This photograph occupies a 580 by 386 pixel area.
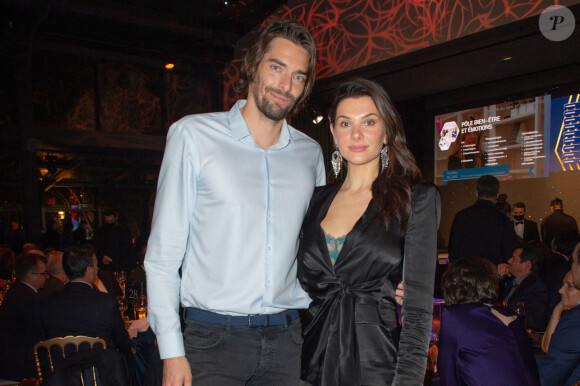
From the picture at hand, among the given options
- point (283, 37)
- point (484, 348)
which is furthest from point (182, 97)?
point (484, 348)

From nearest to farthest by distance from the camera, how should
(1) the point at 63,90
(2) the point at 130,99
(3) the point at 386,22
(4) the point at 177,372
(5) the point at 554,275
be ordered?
(4) the point at 177,372
(5) the point at 554,275
(3) the point at 386,22
(1) the point at 63,90
(2) the point at 130,99

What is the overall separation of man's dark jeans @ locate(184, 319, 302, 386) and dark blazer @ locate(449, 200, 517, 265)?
3.03 m

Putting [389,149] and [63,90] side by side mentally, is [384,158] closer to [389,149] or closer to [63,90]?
[389,149]

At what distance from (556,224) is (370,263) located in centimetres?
449

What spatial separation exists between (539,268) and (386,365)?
9.08 ft

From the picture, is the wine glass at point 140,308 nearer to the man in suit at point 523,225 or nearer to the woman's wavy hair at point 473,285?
the woman's wavy hair at point 473,285

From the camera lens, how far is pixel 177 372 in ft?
4.37

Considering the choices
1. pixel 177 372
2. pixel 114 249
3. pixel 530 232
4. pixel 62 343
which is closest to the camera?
pixel 177 372

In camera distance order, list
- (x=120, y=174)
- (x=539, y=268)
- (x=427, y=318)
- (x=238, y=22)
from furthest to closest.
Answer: (x=120, y=174) → (x=238, y=22) → (x=539, y=268) → (x=427, y=318)

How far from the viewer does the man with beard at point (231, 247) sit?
1.40 m

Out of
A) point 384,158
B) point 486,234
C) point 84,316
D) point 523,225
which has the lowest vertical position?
point 84,316

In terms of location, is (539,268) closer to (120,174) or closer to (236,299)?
(236,299)

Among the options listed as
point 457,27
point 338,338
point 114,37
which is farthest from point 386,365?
point 114,37

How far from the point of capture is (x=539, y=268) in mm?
3617
